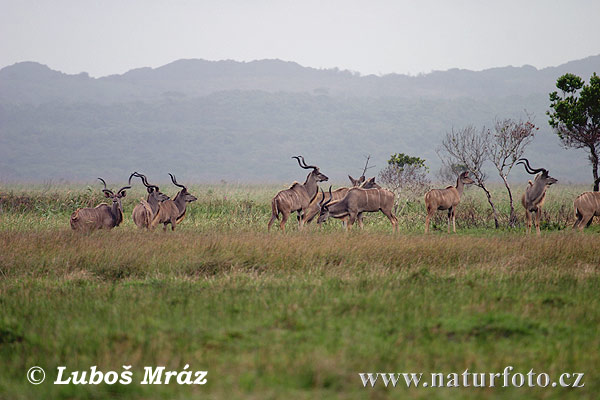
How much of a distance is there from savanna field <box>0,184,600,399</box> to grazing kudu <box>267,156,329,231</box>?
3.19 meters

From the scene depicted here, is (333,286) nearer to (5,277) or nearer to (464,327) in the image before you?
(464,327)

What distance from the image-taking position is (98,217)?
16.5 m

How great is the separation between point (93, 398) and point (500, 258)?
9.48m

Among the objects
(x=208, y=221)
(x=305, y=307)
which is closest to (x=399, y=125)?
(x=208, y=221)

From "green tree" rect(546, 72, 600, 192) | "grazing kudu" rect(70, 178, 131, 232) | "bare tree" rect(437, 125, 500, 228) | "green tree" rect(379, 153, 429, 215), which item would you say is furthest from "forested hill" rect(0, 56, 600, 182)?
"grazing kudu" rect(70, 178, 131, 232)

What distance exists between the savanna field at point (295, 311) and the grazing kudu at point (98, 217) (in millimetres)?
1492

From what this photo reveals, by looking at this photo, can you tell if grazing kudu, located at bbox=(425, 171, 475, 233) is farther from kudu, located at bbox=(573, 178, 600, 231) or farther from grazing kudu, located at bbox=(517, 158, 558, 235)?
kudu, located at bbox=(573, 178, 600, 231)

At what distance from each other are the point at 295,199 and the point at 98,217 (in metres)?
5.54

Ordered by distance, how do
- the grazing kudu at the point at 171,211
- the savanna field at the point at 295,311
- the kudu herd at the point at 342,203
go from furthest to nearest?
the kudu herd at the point at 342,203 → the grazing kudu at the point at 171,211 → the savanna field at the point at 295,311

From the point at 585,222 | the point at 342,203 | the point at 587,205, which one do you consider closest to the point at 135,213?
the point at 342,203

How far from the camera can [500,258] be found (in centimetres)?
1284

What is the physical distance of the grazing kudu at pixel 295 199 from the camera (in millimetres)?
18156

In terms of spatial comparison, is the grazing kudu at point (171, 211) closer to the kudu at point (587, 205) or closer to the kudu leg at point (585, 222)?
the kudu at point (587, 205)

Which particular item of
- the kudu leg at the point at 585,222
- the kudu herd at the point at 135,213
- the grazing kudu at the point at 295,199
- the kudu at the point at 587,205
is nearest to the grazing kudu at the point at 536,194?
the kudu at the point at 587,205
